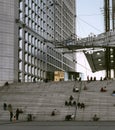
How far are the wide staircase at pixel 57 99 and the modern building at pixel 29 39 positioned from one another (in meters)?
9.37

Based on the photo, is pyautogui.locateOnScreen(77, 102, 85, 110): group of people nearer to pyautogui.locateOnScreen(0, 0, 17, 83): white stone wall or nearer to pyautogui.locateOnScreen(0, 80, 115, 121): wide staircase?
pyautogui.locateOnScreen(0, 80, 115, 121): wide staircase

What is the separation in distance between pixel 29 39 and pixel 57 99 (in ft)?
104

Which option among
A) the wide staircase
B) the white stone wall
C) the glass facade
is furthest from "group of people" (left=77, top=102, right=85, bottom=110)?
the glass facade

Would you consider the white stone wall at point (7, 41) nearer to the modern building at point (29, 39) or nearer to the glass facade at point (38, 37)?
the modern building at point (29, 39)

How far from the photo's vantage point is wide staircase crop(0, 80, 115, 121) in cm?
5136

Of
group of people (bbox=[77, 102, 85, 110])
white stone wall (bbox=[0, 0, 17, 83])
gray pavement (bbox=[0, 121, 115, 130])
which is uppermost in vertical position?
white stone wall (bbox=[0, 0, 17, 83])

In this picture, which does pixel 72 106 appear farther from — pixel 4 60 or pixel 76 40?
pixel 76 40

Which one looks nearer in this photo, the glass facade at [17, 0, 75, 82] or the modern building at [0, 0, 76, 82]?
the modern building at [0, 0, 76, 82]

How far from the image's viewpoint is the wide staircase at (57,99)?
5136cm

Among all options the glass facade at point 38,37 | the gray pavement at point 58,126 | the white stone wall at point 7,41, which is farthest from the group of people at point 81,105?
the glass facade at point 38,37

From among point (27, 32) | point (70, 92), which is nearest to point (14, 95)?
point (70, 92)

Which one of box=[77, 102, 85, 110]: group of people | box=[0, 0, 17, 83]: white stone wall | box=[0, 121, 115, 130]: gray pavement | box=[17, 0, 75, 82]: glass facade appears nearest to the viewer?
box=[0, 121, 115, 130]: gray pavement

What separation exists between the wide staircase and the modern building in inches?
369

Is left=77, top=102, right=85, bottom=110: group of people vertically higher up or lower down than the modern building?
lower down
